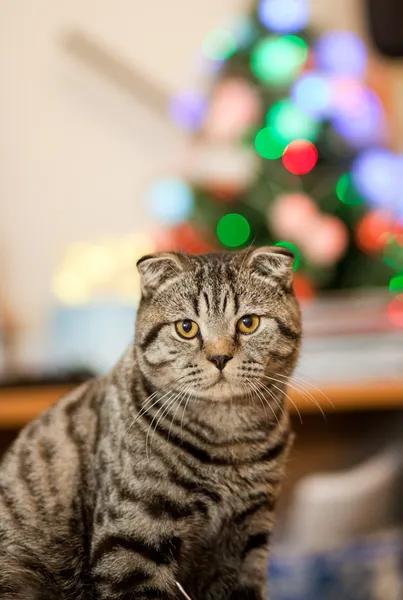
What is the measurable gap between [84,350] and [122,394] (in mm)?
1529

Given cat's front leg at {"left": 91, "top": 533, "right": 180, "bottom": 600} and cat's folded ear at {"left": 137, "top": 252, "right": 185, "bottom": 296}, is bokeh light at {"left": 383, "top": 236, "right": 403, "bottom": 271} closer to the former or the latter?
cat's folded ear at {"left": 137, "top": 252, "right": 185, "bottom": 296}

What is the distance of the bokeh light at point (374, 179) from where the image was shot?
2461mm

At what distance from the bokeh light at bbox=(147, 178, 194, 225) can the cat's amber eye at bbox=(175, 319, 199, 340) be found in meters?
1.47

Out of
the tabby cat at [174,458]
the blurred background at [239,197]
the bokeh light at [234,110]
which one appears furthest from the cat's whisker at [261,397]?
the bokeh light at [234,110]

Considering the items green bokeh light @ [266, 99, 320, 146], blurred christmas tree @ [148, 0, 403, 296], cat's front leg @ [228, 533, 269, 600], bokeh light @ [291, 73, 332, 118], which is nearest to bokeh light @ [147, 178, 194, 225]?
blurred christmas tree @ [148, 0, 403, 296]

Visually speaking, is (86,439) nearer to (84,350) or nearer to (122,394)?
(122,394)

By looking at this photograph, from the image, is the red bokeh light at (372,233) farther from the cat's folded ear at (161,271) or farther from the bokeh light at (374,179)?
the cat's folded ear at (161,271)

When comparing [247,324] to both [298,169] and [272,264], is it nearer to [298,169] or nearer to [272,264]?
[272,264]

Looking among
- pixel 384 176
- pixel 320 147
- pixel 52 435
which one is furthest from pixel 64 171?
pixel 52 435

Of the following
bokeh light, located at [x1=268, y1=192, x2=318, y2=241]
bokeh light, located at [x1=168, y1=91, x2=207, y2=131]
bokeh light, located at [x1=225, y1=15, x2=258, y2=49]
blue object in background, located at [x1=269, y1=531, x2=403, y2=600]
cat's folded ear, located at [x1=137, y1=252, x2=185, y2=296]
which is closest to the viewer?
cat's folded ear, located at [x1=137, y1=252, x2=185, y2=296]

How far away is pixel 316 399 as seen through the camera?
1.91 metres

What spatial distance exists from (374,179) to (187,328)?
1.60m

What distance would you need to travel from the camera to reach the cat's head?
101 cm

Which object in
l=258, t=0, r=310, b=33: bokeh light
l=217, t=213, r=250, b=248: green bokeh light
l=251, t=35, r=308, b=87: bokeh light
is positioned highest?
l=258, t=0, r=310, b=33: bokeh light
